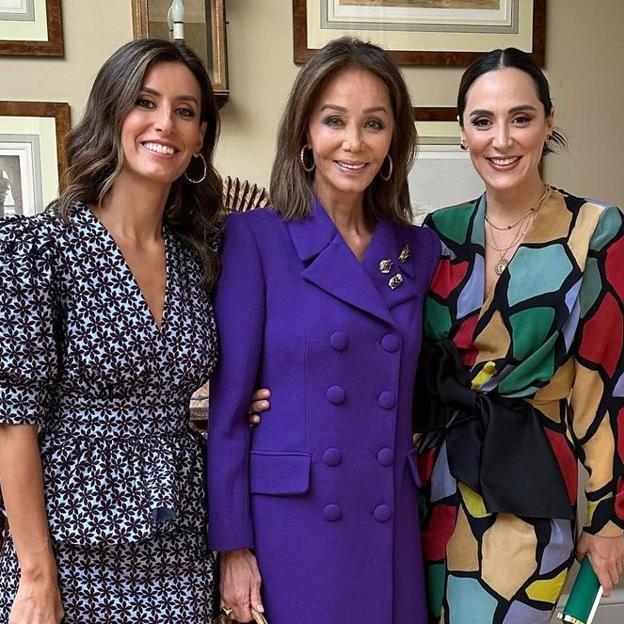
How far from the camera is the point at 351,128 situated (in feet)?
4.38

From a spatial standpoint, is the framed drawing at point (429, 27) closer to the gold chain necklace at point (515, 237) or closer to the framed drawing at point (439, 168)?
the framed drawing at point (439, 168)

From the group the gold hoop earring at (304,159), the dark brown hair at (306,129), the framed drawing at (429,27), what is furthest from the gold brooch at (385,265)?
the framed drawing at (429,27)

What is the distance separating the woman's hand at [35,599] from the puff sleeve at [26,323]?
0.77ft

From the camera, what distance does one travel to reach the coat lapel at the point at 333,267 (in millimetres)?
1318

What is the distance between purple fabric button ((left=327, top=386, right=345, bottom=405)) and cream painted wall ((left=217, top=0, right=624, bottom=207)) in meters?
1.17

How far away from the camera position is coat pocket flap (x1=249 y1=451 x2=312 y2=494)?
128 cm

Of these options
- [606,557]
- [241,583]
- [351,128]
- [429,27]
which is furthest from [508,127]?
[429,27]

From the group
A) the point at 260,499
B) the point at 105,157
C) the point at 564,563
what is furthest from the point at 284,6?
the point at 564,563

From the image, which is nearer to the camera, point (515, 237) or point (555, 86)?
point (515, 237)

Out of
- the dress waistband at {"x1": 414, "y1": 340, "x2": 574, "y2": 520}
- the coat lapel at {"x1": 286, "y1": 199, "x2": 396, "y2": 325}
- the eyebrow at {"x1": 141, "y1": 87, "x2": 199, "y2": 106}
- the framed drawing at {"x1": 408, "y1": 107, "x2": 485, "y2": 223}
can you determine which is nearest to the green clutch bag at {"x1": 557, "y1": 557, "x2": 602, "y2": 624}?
the dress waistband at {"x1": 414, "y1": 340, "x2": 574, "y2": 520}

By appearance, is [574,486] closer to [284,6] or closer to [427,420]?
[427,420]

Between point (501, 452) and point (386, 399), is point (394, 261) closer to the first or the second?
point (386, 399)

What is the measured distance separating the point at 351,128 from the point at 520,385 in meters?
0.55

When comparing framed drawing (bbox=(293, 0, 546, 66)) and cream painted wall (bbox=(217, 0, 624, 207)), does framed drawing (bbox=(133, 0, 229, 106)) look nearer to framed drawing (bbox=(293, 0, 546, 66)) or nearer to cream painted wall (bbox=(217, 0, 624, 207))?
cream painted wall (bbox=(217, 0, 624, 207))
